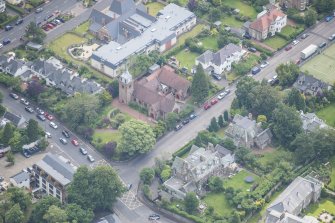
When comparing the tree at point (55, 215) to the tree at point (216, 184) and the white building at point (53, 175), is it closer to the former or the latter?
the white building at point (53, 175)

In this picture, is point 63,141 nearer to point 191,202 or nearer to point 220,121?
point 220,121

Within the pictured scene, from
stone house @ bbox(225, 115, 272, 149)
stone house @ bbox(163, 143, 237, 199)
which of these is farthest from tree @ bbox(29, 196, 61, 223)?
stone house @ bbox(225, 115, 272, 149)

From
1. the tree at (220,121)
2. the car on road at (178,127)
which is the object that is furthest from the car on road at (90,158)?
the tree at (220,121)

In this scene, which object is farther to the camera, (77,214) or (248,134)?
(248,134)

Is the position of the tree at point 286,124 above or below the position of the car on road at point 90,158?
above

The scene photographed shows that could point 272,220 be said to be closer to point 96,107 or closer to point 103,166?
point 103,166

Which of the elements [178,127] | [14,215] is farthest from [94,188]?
[178,127]

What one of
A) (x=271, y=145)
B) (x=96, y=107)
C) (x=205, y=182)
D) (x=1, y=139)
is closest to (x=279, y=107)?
(x=271, y=145)
